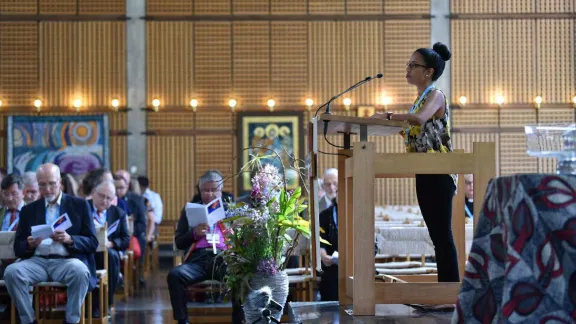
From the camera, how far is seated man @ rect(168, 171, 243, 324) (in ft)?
21.4

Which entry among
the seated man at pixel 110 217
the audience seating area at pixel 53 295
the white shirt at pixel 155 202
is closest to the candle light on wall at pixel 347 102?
the white shirt at pixel 155 202

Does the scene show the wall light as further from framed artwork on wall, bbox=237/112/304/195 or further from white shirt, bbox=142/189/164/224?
framed artwork on wall, bbox=237/112/304/195

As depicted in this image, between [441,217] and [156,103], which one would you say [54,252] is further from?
[156,103]

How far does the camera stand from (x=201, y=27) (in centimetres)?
1382

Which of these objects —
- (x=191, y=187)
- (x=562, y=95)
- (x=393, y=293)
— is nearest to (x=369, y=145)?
(x=393, y=293)

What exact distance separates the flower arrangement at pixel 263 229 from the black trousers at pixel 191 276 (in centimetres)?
130

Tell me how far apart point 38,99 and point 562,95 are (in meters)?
8.58

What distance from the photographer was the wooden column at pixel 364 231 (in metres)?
4.13

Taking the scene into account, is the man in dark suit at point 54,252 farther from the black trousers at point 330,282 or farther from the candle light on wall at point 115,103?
the candle light on wall at point 115,103

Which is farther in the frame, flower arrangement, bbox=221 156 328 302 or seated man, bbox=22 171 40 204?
seated man, bbox=22 171 40 204

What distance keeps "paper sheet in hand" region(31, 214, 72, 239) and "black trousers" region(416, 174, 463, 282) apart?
3321mm

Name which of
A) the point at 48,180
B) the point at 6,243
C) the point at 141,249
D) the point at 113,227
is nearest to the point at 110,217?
the point at 113,227

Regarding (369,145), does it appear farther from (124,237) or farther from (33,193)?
(33,193)

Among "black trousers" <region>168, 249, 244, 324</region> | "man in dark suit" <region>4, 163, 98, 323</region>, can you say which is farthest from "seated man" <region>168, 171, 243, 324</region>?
"man in dark suit" <region>4, 163, 98, 323</region>
